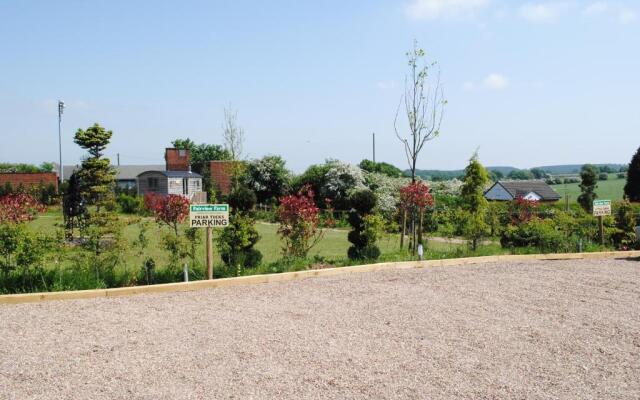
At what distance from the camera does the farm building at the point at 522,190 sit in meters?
38.8

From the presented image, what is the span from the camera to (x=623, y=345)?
5977 millimetres

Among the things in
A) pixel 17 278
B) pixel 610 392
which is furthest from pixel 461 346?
pixel 17 278

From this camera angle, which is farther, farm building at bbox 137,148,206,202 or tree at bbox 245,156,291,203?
farm building at bbox 137,148,206,202

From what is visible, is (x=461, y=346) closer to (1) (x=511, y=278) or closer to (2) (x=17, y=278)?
(1) (x=511, y=278)

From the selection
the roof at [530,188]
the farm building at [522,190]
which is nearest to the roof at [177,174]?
the farm building at [522,190]

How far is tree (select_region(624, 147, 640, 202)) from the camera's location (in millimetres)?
30834

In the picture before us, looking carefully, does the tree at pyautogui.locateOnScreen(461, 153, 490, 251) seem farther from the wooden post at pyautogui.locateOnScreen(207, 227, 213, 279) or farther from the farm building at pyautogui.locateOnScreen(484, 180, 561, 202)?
the farm building at pyautogui.locateOnScreen(484, 180, 561, 202)

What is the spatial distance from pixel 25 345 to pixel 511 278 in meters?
7.37

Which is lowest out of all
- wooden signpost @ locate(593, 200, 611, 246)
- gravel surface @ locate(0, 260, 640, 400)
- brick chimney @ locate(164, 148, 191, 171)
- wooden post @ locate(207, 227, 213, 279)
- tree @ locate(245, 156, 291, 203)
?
gravel surface @ locate(0, 260, 640, 400)

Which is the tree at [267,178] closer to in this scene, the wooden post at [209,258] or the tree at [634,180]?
the tree at [634,180]

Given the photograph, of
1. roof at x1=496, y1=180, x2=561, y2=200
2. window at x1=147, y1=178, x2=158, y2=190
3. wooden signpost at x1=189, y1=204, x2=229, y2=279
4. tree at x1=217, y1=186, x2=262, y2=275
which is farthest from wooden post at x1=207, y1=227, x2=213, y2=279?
window at x1=147, y1=178, x2=158, y2=190

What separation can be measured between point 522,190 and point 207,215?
33.4 meters

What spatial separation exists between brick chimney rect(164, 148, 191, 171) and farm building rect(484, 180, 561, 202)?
2704 cm

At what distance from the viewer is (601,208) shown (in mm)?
12750
